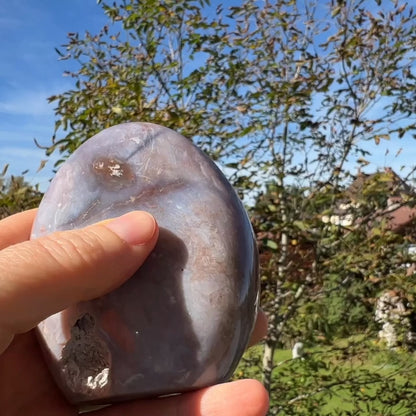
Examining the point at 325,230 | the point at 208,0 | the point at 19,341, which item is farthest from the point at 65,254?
the point at 208,0

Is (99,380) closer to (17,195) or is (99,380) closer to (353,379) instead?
(17,195)

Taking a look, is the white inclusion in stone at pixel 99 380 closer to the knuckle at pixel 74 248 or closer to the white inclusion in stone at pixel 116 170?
the knuckle at pixel 74 248

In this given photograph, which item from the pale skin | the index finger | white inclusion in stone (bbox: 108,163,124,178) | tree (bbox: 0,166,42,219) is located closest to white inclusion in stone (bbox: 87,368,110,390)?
the pale skin

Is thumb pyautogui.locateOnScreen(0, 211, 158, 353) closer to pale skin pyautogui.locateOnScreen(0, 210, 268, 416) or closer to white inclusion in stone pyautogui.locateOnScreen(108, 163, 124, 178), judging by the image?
pale skin pyautogui.locateOnScreen(0, 210, 268, 416)

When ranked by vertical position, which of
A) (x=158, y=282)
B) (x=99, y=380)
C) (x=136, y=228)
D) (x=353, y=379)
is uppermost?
(x=136, y=228)

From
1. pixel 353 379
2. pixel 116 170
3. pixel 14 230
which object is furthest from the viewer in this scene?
pixel 353 379

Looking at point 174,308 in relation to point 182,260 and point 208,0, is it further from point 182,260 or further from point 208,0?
point 208,0

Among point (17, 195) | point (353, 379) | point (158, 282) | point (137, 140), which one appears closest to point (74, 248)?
point (158, 282)
